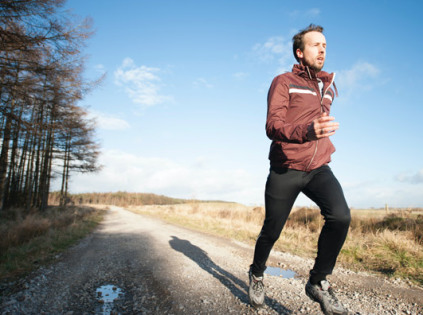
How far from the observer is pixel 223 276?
3.55m

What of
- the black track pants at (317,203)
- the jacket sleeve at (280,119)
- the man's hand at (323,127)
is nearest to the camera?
the man's hand at (323,127)

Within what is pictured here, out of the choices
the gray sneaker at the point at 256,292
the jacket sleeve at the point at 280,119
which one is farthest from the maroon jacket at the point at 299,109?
the gray sneaker at the point at 256,292

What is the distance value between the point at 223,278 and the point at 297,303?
113cm

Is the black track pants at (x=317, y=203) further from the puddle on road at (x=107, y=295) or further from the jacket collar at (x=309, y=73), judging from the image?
the puddle on road at (x=107, y=295)

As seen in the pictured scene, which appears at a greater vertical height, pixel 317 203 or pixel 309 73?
pixel 309 73

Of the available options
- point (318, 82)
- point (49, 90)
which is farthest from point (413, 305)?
point (49, 90)

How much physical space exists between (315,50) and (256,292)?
8.15 feet

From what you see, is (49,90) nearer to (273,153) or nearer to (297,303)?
(273,153)

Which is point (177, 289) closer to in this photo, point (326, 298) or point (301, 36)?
point (326, 298)

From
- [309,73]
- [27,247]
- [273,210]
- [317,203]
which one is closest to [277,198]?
[273,210]

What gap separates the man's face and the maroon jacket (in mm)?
80

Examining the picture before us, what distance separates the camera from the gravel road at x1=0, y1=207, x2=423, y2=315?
2.50m

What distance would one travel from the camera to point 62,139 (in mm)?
17875

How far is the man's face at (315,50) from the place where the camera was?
2445 mm
